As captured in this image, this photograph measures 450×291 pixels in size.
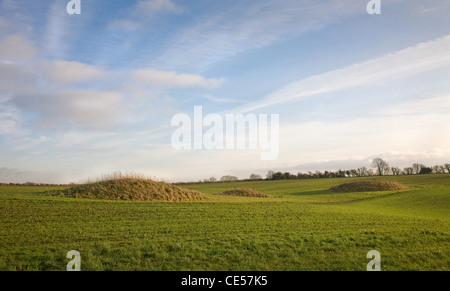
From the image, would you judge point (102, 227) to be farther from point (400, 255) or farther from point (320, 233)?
point (400, 255)

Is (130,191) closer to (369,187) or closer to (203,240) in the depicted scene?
(203,240)

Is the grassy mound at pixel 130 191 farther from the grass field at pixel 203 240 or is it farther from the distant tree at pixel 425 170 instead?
the distant tree at pixel 425 170

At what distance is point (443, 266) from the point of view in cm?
1019

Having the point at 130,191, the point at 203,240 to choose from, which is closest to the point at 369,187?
the point at 130,191

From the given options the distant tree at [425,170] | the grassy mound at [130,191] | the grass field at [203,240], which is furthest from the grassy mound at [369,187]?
the distant tree at [425,170]

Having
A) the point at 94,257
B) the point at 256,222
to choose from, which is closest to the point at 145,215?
the point at 256,222

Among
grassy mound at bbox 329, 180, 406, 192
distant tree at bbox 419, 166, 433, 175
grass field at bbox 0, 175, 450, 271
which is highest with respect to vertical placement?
grass field at bbox 0, 175, 450, 271

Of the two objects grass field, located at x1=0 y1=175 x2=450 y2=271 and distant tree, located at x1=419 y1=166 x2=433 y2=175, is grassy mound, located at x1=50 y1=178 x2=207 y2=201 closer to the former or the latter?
grass field, located at x1=0 y1=175 x2=450 y2=271

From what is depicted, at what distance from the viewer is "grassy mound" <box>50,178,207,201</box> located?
2753 cm

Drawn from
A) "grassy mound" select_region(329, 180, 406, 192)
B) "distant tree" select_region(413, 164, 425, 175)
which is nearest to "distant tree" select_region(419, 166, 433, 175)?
"distant tree" select_region(413, 164, 425, 175)

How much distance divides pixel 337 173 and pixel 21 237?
108m
